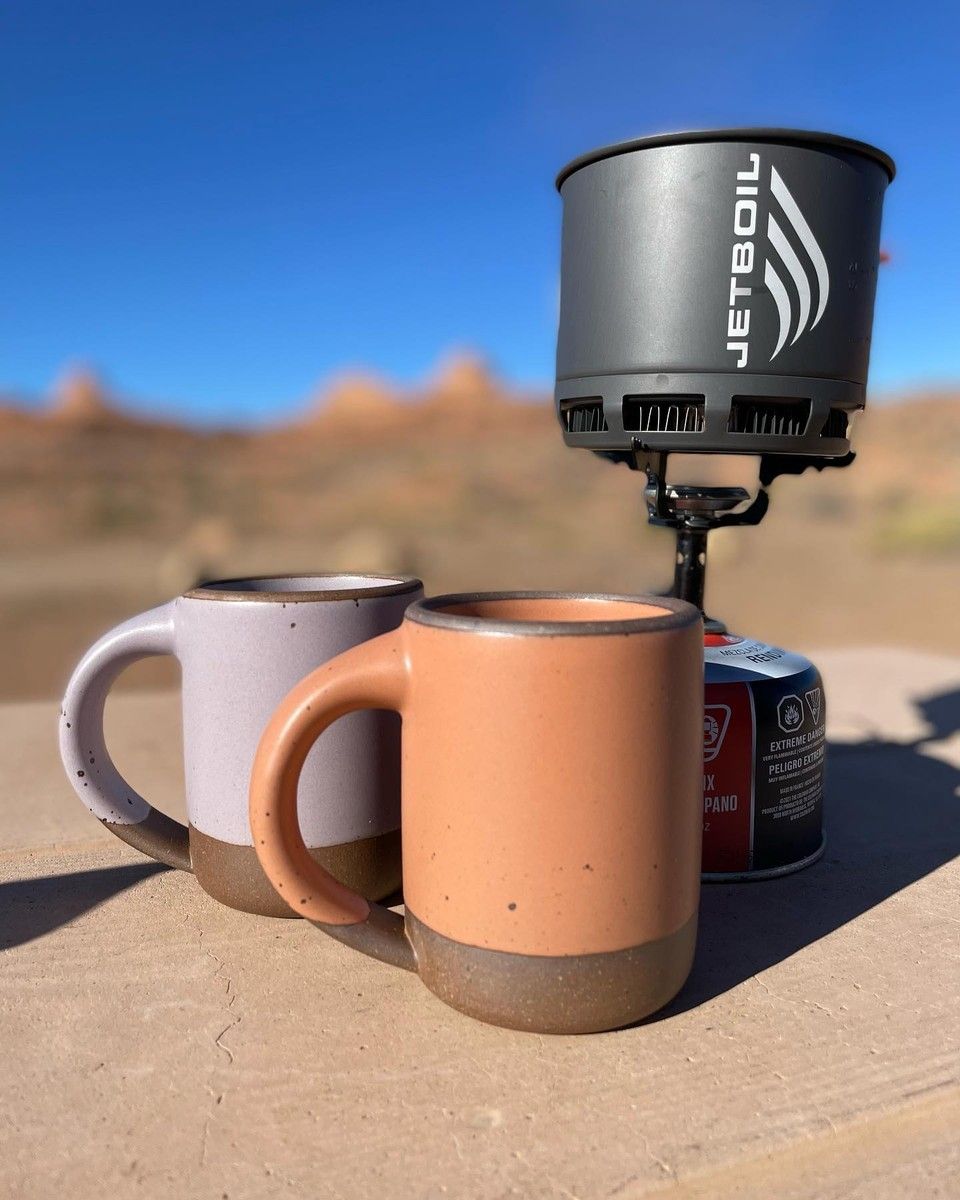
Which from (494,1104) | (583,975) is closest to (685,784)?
(583,975)

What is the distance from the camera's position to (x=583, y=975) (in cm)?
100

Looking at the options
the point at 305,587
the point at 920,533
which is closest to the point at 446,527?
the point at 920,533

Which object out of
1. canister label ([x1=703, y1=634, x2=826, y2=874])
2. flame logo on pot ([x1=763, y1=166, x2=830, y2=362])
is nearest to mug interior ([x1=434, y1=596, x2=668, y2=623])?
canister label ([x1=703, y1=634, x2=826, y2=874])

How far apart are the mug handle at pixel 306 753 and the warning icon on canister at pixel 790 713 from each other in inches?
26.1

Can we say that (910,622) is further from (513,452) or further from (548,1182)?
(513,452)

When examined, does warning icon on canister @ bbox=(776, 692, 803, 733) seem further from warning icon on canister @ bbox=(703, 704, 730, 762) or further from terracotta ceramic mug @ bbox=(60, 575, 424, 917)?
terracotta ceramic mug @ bbox=(60, 575, 424, 917)

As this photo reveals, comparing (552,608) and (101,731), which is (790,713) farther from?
(101,731)

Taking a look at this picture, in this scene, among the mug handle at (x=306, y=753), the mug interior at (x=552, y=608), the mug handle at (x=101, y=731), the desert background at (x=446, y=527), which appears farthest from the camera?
the desert background at (x=446, y=527)

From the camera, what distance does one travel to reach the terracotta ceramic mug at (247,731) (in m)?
1.18

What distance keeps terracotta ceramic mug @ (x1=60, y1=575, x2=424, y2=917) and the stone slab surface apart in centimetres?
11

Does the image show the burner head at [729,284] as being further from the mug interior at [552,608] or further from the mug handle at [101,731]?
the mug handle at [101,731]

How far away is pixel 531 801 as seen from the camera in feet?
A: 3.14

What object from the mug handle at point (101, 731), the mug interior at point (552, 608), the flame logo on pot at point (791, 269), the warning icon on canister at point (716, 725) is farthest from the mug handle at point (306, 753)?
the flame logo on pot at point (791, 269)

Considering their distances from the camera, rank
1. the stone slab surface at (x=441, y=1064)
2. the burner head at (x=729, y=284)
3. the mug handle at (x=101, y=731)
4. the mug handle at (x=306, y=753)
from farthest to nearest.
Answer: the burner head at (x=729, y=284), the mug handle at (x=101, y=731), the mug handle at (x=306, y=753), the stone slab surface at (x=441, y=1064)
